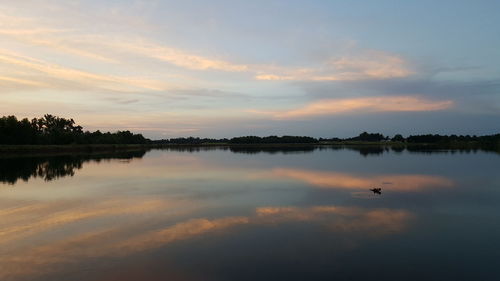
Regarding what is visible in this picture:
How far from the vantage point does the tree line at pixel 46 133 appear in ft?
222

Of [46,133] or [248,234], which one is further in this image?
[46,133]

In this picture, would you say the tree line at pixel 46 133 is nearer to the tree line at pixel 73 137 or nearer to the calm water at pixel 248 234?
the tree line at pixel 73 137

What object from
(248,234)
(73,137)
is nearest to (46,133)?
(73,137)

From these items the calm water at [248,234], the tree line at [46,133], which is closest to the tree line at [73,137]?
the tree line at [46,133]

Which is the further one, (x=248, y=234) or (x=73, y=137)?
(x=73, y=137)

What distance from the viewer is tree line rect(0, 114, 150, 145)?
2662 inches

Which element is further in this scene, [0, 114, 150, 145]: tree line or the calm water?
[0, 114, 150, 145]: tree line

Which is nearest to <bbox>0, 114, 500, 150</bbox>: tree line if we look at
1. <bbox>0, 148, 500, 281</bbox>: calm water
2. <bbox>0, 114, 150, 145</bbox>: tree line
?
<bbox>0, 114, 150, 145</bbox>: tree line

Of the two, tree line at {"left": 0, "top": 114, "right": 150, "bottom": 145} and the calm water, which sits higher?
tree line at {"left": 0, "top": 114, "right": 150, "bottom": 145}

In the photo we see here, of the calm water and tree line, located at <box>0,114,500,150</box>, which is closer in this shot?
the calm water

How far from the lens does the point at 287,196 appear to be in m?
20.8

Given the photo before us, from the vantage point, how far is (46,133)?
8700 centimetres

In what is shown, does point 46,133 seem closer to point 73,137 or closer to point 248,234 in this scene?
point 73,137

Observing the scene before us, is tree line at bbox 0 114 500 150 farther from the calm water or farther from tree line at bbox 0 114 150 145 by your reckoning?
the calm water
